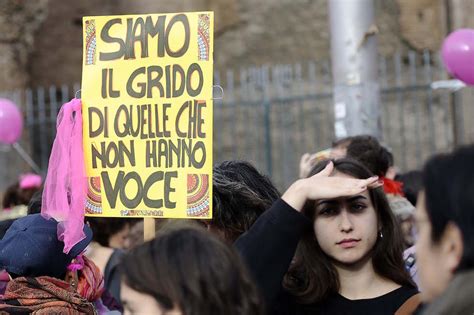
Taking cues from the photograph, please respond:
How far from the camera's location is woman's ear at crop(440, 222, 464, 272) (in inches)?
89.7

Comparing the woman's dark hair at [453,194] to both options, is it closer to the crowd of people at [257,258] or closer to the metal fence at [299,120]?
the crowd of people at [257,258]

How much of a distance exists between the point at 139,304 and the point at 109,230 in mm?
3116

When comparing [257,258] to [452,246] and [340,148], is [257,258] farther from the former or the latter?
[340,148]

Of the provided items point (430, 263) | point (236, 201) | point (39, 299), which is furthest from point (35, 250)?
point (430, 263)

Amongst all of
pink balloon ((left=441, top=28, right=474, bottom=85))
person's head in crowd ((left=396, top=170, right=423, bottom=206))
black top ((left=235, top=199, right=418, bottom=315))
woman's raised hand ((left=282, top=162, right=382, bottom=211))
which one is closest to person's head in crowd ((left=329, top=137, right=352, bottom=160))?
person's head in crowd ((left=396, top=170, right=423, bottom=206))

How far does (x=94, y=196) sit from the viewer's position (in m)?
3.82

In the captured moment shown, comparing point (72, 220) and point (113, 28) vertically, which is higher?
point (113, 28)

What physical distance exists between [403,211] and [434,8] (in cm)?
876

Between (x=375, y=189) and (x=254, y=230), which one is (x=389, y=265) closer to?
(x=375, y=189)

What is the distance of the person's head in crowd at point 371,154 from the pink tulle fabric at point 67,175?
1.69 metres

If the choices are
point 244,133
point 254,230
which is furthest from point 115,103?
point 244,133

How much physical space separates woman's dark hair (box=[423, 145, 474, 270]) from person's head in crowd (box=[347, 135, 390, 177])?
8.88 feet

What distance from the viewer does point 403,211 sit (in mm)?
4887

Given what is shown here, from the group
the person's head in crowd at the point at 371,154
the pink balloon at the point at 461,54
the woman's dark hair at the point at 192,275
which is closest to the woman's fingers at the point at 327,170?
the woman's dark hair at the point at 192,275
